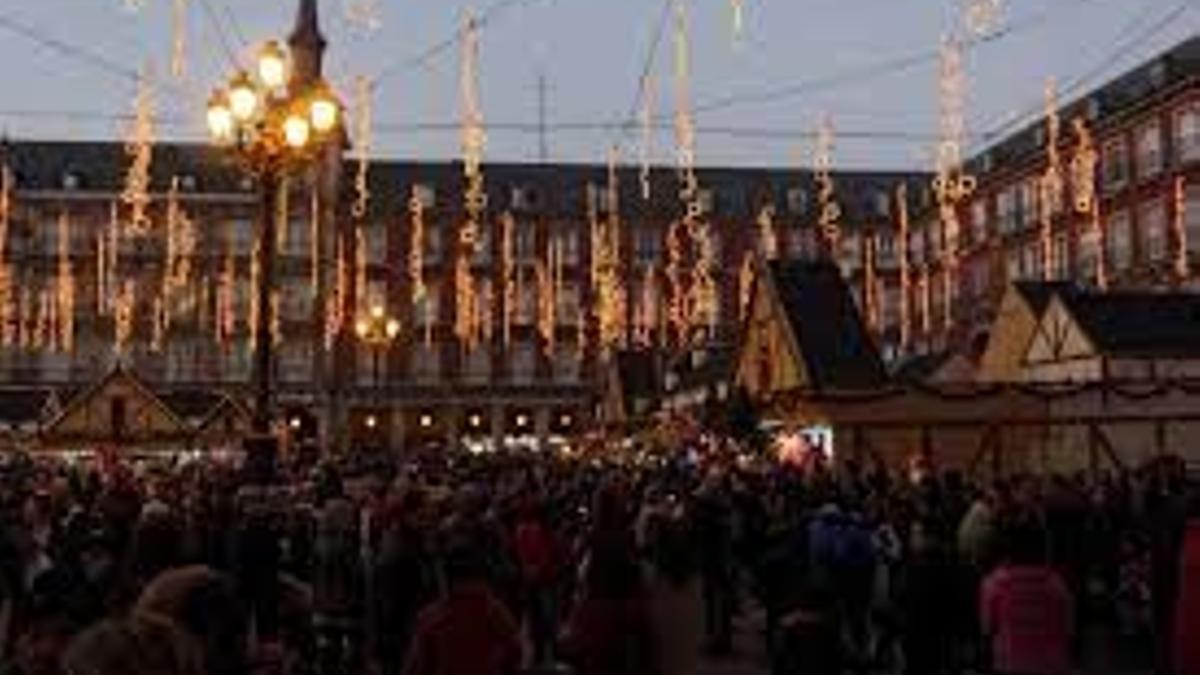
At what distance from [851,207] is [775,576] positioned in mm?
Answer: 85144

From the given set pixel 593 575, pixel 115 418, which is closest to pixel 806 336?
pixel 115 418

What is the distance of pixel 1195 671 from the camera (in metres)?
9.54

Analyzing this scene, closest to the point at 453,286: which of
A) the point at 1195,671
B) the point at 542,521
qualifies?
the point at 542,521

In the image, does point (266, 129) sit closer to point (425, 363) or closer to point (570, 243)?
point (425, 363)

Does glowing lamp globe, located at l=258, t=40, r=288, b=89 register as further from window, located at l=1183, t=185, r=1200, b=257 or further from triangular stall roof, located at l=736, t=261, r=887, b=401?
window, located at l=1183, t=185, r=1200, b=257

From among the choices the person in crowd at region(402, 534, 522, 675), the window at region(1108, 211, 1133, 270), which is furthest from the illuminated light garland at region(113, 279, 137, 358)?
Result: the person in crowd at region(402, 534, 522, 675)

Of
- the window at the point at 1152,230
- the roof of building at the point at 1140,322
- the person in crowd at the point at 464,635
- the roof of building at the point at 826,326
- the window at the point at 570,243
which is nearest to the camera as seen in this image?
the person in crowd at the point at 464,635

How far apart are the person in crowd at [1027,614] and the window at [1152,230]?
5730cm

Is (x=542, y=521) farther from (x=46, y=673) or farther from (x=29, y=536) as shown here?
(x=46, y=673)

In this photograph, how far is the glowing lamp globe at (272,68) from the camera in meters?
18.9

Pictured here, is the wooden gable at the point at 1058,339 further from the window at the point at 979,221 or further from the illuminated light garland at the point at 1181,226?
the window at the point at 979,221

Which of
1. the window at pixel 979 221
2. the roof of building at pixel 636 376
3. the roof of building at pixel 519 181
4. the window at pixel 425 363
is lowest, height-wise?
the roof of building at pixel 636 376

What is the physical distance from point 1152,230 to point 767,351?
109 feet

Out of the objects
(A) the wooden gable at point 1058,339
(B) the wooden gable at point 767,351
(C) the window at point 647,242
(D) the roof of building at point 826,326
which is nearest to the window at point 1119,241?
(A) the wooden gable at point 1058,339
